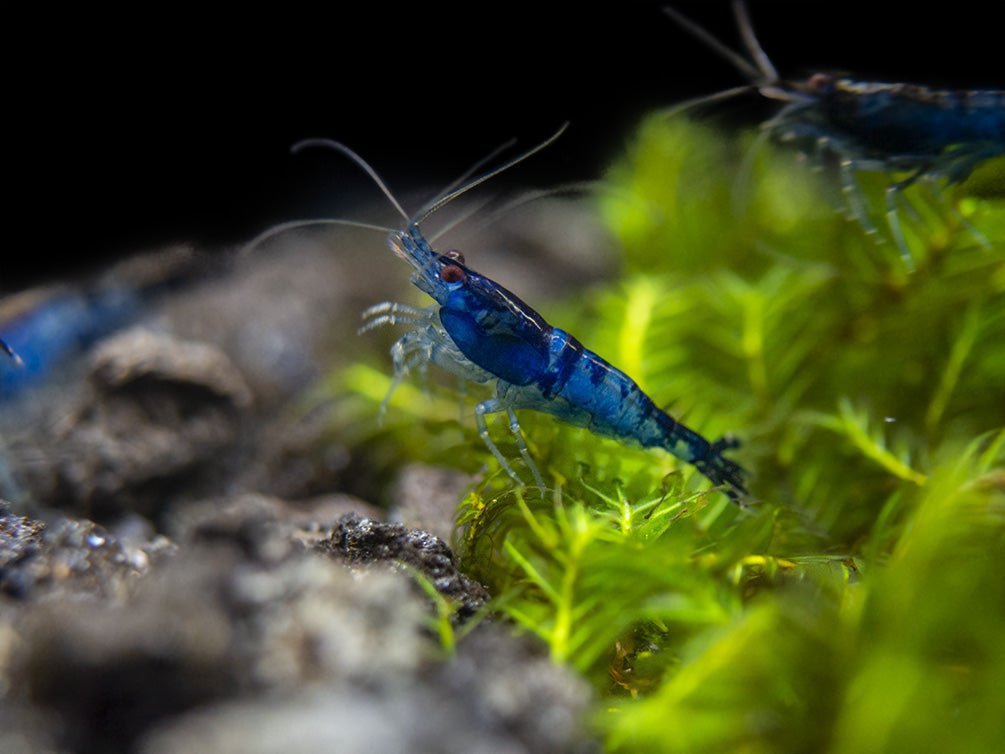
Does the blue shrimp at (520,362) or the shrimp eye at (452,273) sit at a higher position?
the shrimp eye at (452,273)

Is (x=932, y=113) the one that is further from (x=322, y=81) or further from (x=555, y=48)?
(x=322, y=81)

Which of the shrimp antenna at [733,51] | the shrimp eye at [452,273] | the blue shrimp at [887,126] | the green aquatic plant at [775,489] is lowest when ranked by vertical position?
the green aquatic plant at [775,489]

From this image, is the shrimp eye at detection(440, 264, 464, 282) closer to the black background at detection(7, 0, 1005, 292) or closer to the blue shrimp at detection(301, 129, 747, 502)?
the blue shrimp at detection(301, 129, 747, 502)

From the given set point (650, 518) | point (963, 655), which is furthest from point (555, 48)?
point (963, 655)

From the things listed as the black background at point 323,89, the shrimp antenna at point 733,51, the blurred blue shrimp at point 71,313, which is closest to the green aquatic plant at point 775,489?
the shrimp antenna at point 733,51

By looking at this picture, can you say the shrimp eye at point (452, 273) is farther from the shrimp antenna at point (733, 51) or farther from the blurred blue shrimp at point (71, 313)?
the blurred blue shrimp at point (71, 313)

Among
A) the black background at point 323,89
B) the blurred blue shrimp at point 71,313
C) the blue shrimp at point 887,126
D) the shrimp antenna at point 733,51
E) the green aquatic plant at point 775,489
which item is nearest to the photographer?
the green aquatic plant at point 775,489

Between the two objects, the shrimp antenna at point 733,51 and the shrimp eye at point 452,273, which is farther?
the shrimp antenna at point 733,51

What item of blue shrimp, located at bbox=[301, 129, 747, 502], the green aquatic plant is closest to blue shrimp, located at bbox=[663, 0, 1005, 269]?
the green aquatic plant
